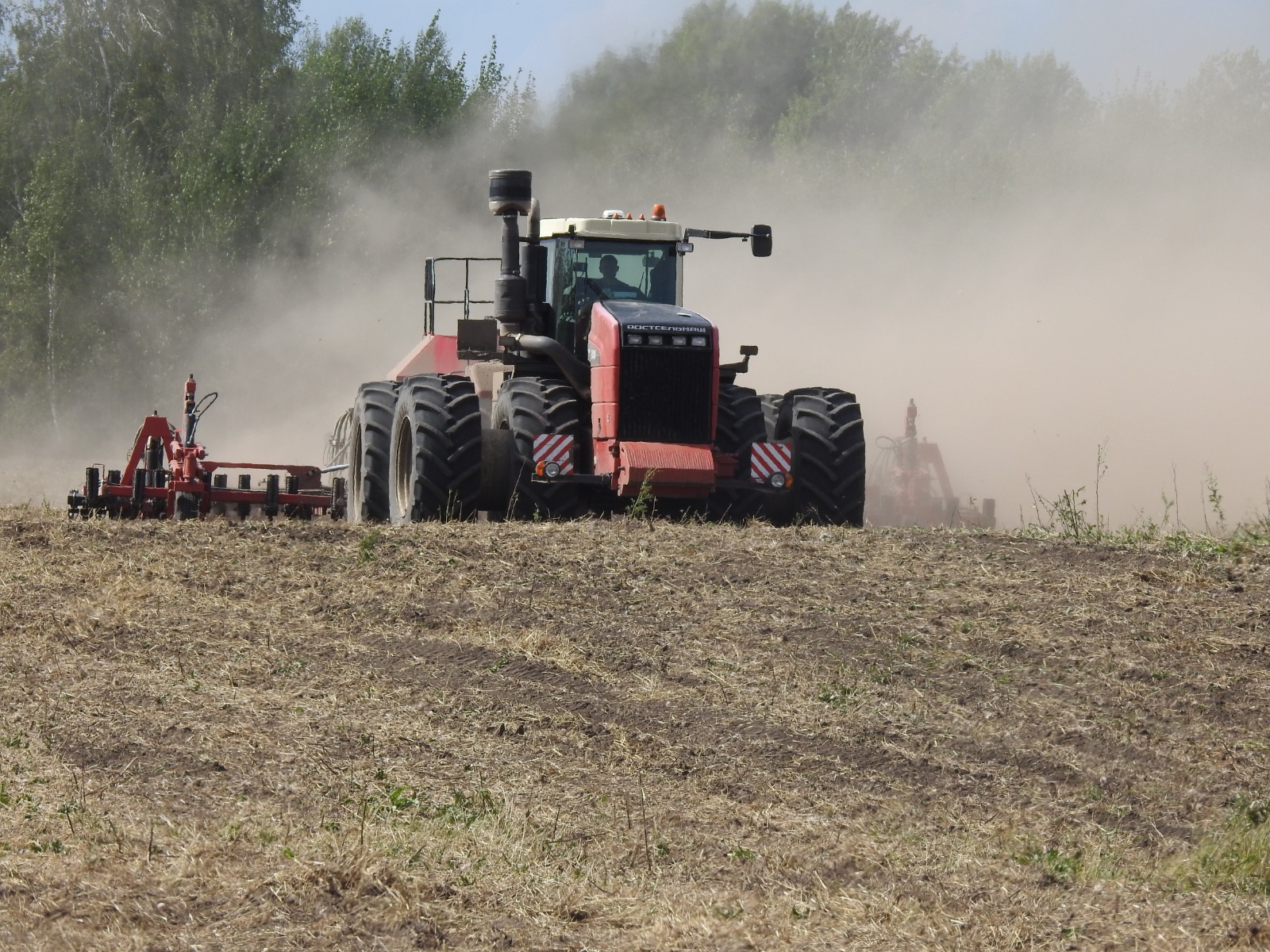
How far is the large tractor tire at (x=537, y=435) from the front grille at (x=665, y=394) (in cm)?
55

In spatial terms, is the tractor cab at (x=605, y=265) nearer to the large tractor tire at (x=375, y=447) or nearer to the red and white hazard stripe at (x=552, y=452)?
the red and white hazard stripe at (x=552, y=452)

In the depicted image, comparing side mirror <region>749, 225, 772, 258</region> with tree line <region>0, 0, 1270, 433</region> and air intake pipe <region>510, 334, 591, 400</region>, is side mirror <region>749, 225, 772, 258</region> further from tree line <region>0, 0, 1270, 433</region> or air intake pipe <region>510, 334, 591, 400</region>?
tree line <region>0, 0, 1270, 433</region>

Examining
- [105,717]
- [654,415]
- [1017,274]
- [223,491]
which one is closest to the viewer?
[105,717]

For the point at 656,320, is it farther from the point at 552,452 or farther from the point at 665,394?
the point at 552,452

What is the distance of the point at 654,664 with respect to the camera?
855 cm

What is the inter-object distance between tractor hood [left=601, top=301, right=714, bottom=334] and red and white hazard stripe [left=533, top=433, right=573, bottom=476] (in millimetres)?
1034

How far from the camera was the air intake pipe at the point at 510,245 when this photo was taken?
1399 centimetres

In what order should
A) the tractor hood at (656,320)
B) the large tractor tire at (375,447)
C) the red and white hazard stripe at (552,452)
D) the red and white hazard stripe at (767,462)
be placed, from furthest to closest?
the large tractor tire at (375,447) → the red and white hazard stripe at (767,462) → the tractor hood at (656,320) → the red and white hazard stripe at (552,452)

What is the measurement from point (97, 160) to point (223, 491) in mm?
24937

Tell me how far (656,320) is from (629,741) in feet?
21.0

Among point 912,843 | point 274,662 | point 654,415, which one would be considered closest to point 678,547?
point 654,415

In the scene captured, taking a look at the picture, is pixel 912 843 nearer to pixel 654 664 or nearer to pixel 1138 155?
pixel 654 664

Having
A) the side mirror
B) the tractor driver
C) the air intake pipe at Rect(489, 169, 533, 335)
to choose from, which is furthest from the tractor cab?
the side mirror

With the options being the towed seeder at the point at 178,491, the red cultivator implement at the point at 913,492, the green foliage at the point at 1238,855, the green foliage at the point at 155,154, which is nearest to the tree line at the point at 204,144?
the green foliage at the point at 155,154
